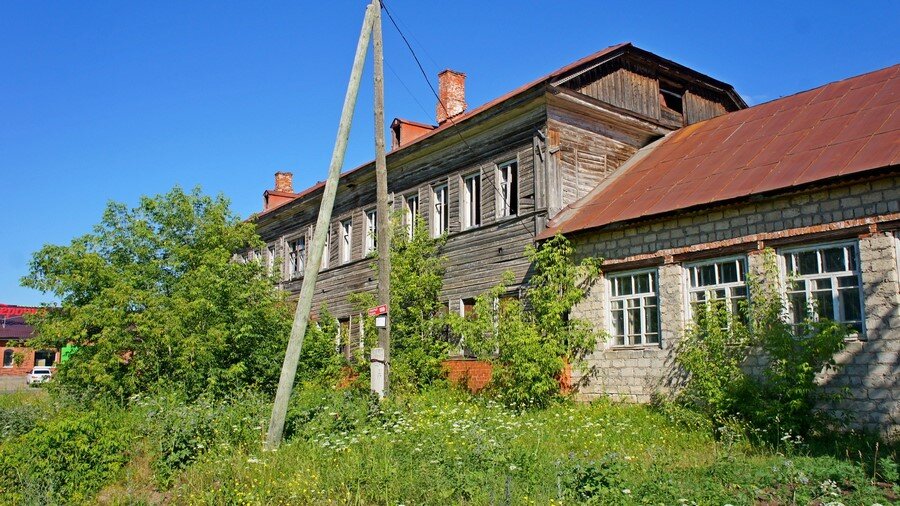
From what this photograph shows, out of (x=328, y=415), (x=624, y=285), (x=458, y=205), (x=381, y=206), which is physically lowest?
(x=328, y=415)

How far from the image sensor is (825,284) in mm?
11555

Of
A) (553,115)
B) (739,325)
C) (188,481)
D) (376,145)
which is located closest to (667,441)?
(739,325)

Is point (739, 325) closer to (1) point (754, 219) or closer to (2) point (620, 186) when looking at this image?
(1) point (754, 219)

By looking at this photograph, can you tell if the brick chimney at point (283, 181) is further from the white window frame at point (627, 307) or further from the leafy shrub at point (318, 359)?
the white window frame at point (627, 307)

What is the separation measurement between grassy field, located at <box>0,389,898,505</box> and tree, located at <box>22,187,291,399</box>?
2.05m

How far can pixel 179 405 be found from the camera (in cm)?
1214

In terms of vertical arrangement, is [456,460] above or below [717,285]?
below

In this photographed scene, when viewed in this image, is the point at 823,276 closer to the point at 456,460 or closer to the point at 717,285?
the point at 717,285

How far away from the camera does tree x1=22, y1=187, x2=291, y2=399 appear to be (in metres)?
14.5

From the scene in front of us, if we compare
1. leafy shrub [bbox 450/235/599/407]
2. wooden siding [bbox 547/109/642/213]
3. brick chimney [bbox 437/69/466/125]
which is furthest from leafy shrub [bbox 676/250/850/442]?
brick chimney [bbox 437/69/466/125]

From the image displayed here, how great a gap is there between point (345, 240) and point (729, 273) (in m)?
14.1

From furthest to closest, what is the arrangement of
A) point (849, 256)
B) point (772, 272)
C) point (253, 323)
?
point (253, 323)
point (772, 272)
point (849, 256)

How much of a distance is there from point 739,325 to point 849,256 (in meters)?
1.89

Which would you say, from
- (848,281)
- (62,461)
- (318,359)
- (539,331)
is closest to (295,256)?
(318,359)
